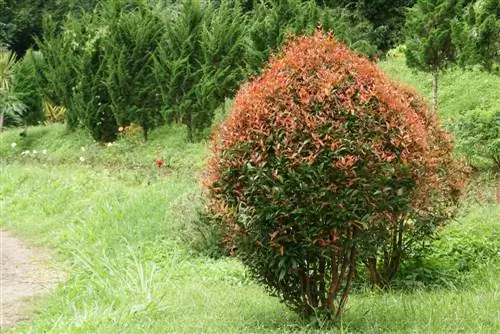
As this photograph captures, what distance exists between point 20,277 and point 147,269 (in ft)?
5.78

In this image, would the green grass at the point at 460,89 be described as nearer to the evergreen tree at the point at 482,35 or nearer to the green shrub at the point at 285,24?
the green shrub at the point at 285,24

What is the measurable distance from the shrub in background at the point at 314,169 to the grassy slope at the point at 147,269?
0.53 metres

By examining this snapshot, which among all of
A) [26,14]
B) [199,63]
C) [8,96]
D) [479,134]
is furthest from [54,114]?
[479,134]

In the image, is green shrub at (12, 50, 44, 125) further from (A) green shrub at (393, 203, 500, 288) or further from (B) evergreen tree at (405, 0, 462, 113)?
(A) green shrub at (393, 203, 500, 288)

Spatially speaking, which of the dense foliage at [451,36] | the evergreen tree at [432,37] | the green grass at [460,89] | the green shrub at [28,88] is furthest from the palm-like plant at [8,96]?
the evergreen tree at [432,37]

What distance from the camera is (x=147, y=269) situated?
7.59m

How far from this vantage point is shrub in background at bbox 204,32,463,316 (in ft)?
14.2

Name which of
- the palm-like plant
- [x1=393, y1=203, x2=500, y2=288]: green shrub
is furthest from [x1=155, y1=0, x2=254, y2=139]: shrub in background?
[x1=393, y1=203, x2=500, y2=288]: green shrub

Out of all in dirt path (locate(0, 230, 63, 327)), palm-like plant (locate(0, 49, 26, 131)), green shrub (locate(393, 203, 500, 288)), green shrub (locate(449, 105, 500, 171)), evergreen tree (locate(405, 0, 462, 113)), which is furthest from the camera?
palm-like plant (locate(0, 49, 26, 131))

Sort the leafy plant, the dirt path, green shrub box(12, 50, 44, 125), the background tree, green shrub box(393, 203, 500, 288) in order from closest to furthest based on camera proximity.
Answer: green shrub box(393, 203, 500, 288)
the dirt path
green shrub box(12, 50, 44, 125)
the leafy plant
the background tree

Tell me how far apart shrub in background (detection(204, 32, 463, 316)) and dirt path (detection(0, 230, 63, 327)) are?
10.3 feet

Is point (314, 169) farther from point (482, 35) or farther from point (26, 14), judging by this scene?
point (26, 14)

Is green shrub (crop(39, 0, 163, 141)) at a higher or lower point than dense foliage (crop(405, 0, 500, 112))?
lower

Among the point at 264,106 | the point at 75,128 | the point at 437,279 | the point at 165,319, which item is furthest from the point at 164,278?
the point at 75,128
